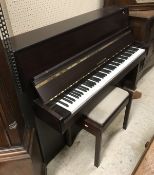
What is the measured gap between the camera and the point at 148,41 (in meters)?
2.12

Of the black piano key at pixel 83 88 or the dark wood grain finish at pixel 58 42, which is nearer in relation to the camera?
the dark wood grain finish at pixel 58 42

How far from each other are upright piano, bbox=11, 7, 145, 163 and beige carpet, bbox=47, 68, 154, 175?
56cm

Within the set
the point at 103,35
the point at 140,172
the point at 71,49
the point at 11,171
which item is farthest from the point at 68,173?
the point at 103,35

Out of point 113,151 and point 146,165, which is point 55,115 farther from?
point 113,151

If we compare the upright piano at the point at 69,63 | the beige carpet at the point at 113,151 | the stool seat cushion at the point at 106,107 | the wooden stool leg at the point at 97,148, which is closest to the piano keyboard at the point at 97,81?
the upright piano at the point at 69,63

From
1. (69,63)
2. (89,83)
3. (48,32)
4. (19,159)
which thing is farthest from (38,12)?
(19,159)

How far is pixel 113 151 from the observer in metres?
1.71

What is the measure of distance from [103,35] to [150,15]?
26.5 inches

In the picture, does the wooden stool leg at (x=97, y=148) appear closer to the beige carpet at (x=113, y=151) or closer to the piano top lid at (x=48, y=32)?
the beige carpet at (x=113, y=151)

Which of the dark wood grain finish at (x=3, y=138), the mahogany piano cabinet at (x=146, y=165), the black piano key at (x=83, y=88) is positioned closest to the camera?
the dark wood grain finish at (x=3, y=138)

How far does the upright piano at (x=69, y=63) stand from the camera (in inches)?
44.8

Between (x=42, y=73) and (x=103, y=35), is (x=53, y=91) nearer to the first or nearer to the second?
(x=42, y=73)

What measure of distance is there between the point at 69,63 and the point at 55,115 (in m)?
0.42

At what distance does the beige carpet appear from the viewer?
157cm
